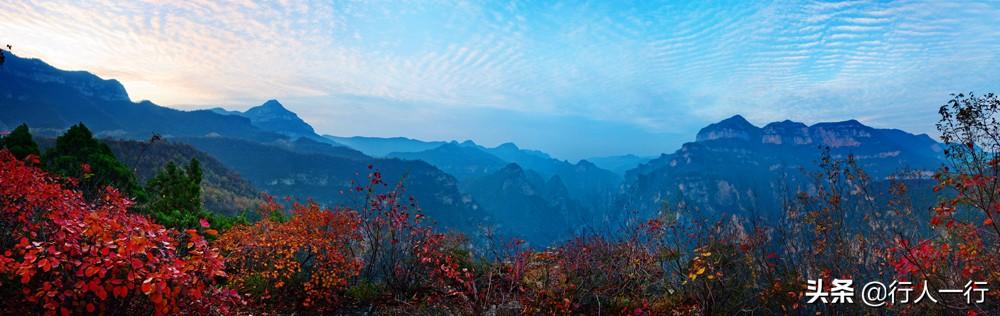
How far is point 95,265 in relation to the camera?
14.6 feet

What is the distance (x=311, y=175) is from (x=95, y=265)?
181401 mm

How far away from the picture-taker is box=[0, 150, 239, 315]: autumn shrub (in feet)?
12.9

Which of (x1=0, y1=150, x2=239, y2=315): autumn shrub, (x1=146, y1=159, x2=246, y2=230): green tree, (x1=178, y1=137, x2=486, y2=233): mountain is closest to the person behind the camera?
(x1=0, y1=150, x2=239, y2=315): autumn shrub

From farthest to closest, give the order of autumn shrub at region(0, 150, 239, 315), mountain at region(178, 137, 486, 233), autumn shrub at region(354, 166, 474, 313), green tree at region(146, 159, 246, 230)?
mountain at region(178, 137, 486, 233)
green tree at region(146, 159, 246, 230)
autumn shrub at region(354, 166, 474, 313)
autumn shrub at region(0, 150, 239, 315)

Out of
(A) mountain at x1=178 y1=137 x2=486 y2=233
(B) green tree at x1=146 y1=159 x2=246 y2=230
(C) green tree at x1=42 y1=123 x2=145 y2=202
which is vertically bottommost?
(A) mountain at x1=178 y1=137 x2=486 y2=233

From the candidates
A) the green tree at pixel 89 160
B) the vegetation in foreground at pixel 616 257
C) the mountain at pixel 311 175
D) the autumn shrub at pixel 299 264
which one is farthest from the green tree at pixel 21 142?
the mountain at pixel 311 175

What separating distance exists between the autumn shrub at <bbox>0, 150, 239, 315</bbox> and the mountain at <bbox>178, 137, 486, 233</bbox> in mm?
153434

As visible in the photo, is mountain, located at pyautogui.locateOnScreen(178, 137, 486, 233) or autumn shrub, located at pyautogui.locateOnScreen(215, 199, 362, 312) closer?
autumn shrub, located at pyautogui.locateOnScreen(215, 199, 362, 312)

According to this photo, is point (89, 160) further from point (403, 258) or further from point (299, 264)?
point (403, 258)

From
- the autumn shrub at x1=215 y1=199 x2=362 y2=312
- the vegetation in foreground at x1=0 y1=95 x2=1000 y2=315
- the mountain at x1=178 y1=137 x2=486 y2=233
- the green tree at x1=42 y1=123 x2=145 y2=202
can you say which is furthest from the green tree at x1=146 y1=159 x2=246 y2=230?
the mountain at x1=178 y1=137 x2=486 y2=233

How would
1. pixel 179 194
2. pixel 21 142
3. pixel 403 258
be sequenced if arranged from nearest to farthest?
1. pixel 403 258
2. pixel 21 142
3. pixel 179 194

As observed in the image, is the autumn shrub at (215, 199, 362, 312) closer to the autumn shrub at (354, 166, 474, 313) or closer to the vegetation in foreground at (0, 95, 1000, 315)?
the vegetation in foreground at (0, 95, 1000, 315)

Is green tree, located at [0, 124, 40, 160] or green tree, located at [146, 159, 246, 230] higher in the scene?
green tree, located at [0, 124, 40, 160]

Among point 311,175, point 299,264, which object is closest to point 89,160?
point 299,264
